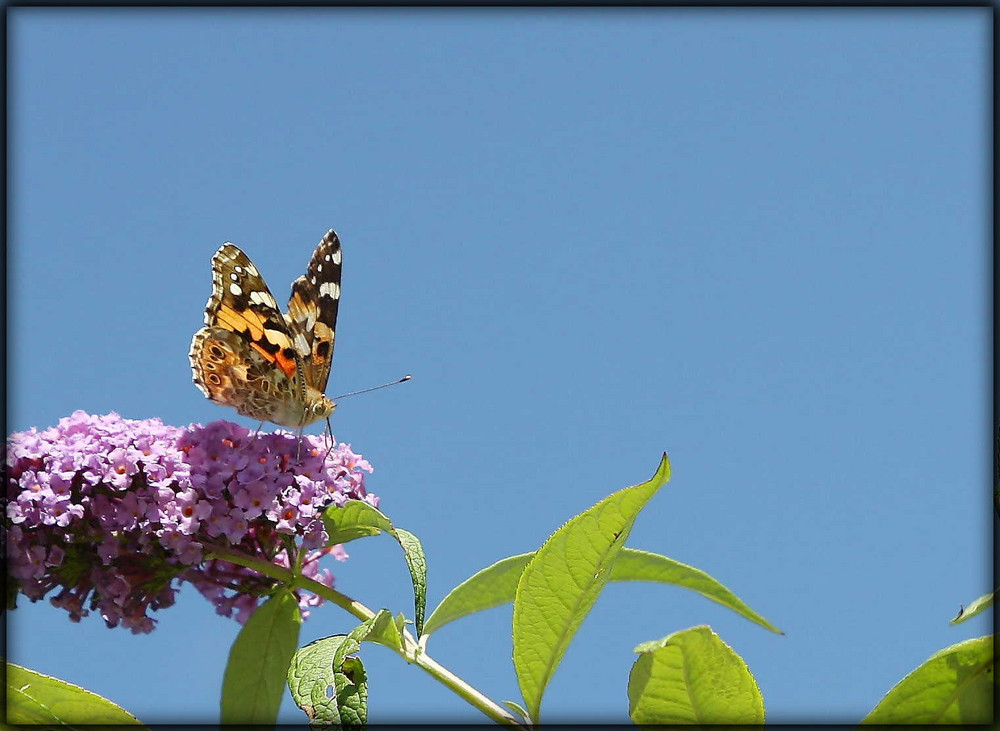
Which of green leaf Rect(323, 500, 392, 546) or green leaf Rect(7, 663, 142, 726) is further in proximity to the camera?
green leaf Rect(323, 500, 392, 546)

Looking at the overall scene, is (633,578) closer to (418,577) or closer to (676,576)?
(676,576)

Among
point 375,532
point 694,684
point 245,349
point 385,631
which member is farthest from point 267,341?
point 694,684

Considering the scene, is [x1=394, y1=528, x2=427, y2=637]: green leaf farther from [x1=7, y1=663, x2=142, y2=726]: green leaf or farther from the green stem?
[x1=7, y1=663, x2=142, y2=726]: green leaf

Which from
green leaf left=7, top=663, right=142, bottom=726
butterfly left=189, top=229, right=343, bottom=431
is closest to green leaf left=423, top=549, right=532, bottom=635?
green leaf left=7, top=663, right=142, bottom=726

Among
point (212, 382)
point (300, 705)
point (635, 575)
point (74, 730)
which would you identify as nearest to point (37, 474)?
point (212, 382)

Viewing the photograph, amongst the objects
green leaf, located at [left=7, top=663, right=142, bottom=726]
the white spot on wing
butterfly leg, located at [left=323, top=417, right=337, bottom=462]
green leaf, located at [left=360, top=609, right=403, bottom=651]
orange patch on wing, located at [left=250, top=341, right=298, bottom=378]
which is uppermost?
the white spot on wing

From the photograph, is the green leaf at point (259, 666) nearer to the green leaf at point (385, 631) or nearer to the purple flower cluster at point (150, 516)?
the purple flower cluster at point (150, 516)
